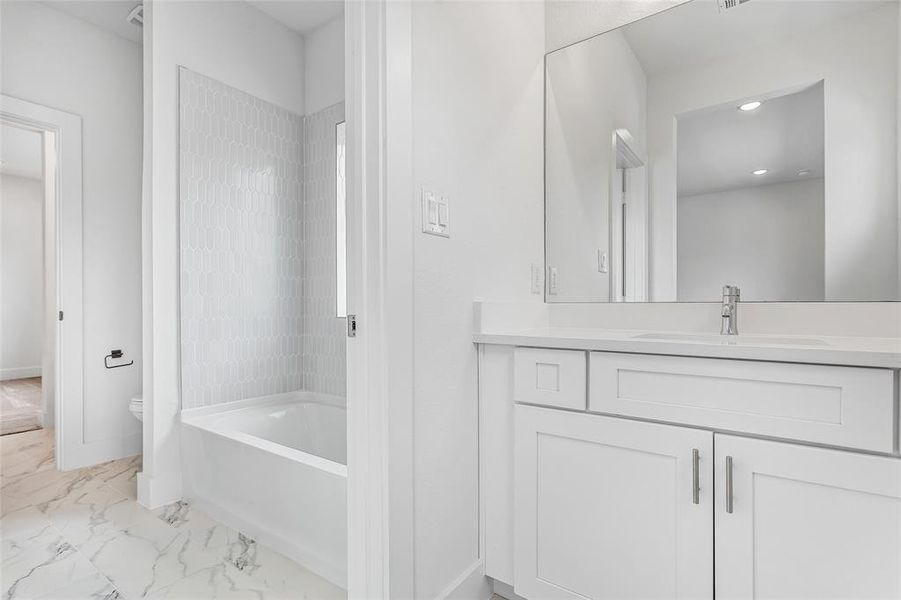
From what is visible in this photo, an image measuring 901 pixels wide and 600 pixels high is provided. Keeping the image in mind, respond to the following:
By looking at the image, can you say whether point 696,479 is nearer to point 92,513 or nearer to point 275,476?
point 275,476

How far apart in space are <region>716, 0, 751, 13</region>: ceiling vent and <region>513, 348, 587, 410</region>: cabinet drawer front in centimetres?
132

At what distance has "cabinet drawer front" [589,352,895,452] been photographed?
0.94m

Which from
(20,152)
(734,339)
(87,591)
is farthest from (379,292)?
(20,152)

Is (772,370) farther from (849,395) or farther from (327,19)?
(327,19)

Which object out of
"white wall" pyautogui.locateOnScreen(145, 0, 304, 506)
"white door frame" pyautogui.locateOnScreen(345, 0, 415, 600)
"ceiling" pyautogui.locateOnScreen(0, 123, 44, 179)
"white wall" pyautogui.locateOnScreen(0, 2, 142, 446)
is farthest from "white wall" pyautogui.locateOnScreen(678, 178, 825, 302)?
"ceiling" pyautogui.locateOnScreen(0, 123, 44, 179)

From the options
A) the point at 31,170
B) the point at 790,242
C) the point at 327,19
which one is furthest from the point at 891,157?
the point at 31,170

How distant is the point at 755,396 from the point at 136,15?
137 inches

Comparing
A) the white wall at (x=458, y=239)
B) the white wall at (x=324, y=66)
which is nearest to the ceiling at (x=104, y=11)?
→ the white wall at (x=324, y=66)

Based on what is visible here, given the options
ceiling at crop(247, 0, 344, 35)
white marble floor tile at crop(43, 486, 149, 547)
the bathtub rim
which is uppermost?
ceiling at crop(247, 0, 344, 35)

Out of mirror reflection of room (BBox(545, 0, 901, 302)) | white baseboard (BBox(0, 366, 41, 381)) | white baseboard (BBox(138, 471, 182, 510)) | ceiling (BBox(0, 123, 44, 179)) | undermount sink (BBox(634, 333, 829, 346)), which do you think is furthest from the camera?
white baseboard (BBox(0, 366, 41, 381))

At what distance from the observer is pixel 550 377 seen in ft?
4.40

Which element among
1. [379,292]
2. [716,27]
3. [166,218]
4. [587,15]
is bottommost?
[379,292]

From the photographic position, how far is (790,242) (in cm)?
147

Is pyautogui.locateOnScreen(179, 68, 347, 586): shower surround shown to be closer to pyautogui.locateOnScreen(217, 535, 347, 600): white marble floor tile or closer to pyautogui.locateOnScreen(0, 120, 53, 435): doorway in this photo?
pyautogui.locateOnScreen(217, 535, 347, 600): white marble floor tile
